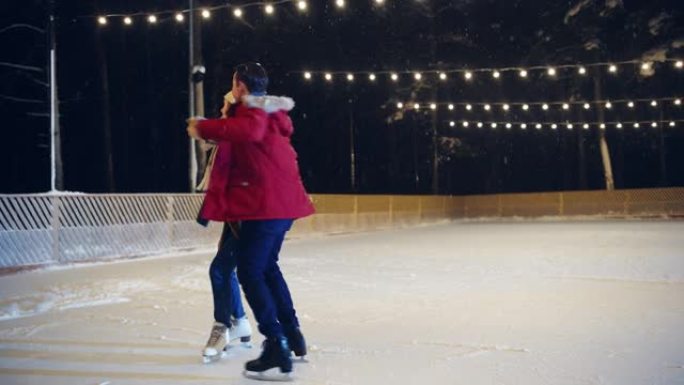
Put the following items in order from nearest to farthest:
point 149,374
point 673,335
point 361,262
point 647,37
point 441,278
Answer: point 149,374
point 673,335
point 441,278
point 361,262
point 647,37

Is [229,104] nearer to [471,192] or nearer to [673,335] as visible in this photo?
[673,335]

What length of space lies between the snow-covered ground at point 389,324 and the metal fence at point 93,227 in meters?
0.68

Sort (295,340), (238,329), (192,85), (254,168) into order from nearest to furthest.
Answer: (254,168), (295,340), (238,329), (192,85)

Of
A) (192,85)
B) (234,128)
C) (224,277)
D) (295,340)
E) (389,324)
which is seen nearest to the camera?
(234,128)

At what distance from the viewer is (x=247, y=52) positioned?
29.8 m

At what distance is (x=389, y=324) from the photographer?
4320 millimetres

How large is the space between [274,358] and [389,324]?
1.49m

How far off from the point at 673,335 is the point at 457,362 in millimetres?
1503

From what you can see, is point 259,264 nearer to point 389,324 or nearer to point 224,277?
point 224,277

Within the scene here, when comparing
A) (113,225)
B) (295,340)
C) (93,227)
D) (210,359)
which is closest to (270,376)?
(295,340)

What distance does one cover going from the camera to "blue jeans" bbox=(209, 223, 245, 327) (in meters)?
3.41

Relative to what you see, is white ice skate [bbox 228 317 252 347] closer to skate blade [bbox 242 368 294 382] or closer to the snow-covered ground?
the snow-covered ground

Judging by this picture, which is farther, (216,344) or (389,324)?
(389,324)

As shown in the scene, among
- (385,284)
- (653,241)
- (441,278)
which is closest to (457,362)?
(385,284)
